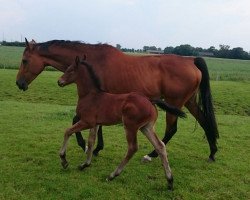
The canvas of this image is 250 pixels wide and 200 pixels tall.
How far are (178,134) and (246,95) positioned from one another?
1169 cm

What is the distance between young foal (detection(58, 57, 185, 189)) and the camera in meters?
5.32

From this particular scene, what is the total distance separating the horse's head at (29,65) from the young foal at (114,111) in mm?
1138

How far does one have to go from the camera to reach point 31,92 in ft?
60.7

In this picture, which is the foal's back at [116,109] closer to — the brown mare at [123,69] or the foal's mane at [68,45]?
the brown mare at [123,69]

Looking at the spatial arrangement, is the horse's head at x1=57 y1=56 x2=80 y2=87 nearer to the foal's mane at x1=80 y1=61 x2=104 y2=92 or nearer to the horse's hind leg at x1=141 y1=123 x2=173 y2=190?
the foal's mane at x1=80 y1=61 x2=104 y2=92

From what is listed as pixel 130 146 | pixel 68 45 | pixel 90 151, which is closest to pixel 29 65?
pixel 68 45

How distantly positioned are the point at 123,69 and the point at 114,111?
4.12ft

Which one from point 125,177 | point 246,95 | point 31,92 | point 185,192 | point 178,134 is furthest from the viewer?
point 246,95

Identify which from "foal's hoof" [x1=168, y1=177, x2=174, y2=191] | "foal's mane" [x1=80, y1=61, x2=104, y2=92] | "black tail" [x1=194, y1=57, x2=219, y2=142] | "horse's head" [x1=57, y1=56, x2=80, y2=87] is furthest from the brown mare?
"foal's hoof" [x1=168, y1=177, x2=174, y2=191]

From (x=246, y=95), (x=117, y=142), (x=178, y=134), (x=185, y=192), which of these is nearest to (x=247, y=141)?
(x=178, y=134)

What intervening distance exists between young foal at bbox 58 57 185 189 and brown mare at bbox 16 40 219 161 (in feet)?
1.78

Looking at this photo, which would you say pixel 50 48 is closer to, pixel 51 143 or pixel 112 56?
pixel 112 56

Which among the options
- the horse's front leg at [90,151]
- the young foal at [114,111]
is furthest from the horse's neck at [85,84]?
the horse's front leg at [90,151]

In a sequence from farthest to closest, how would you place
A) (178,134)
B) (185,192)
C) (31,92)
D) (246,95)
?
(246,95), (31,92), (178,134), (185,192)
